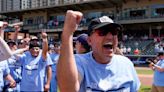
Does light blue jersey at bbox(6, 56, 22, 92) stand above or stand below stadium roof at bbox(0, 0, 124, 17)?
below

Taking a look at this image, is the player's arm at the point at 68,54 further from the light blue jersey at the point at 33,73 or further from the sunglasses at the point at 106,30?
the light blue jersey at the point at 33,73

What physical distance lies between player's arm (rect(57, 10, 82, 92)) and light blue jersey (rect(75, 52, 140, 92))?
372mm

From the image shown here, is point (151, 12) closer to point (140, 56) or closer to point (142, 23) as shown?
point (142, 23)

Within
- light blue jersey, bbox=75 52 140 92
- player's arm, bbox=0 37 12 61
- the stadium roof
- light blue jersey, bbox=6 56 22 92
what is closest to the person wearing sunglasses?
light blue jersey, bbox=75 52 140 92

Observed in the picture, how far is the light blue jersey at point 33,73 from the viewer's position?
748 centimetres

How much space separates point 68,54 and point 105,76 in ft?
2.11

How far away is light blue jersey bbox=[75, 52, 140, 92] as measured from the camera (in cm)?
286

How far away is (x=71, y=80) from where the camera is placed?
8.11ft

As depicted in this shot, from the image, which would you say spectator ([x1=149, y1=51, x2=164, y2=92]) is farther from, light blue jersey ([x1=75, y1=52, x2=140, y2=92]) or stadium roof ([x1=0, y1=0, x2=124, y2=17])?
stadium roof ([x1=0, y1=0, x2=124, y2=17])

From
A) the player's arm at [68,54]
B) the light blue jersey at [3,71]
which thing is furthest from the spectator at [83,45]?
the light blue jersey at [3,71]

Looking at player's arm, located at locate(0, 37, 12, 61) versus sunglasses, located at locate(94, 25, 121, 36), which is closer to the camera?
sunglasses, located at locate(94, 25, 121, 36)

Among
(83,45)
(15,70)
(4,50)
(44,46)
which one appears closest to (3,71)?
Answer: (44,46)

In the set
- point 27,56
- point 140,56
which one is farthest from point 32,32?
point 27,56

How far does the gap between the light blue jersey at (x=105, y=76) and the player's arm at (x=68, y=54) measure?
0.37 metres
